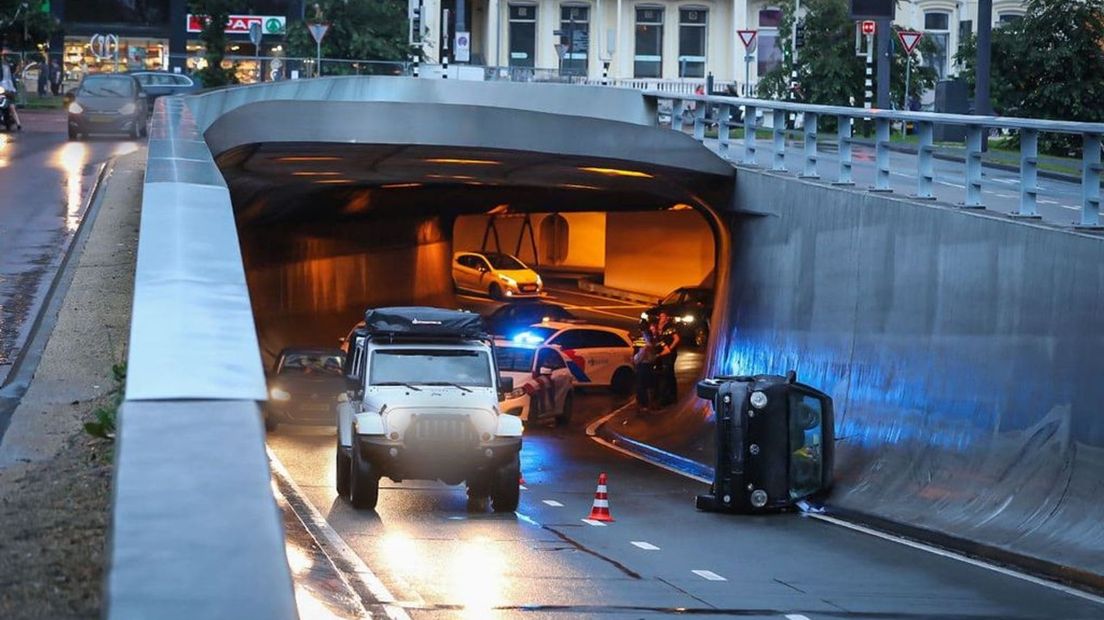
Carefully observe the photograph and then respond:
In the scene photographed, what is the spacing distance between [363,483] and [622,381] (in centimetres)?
1931

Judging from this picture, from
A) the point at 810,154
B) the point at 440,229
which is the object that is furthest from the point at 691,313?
the point at 440,229

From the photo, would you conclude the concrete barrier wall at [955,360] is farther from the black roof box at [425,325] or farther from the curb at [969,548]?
the black roof box at [425,325]

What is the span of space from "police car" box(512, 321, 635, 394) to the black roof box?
1542 cm

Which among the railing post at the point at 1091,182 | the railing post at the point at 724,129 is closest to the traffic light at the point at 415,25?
the railing post at the point at 724,129

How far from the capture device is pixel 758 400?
1992 cm

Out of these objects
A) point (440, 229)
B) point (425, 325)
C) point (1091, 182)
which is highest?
point (1091, 182)

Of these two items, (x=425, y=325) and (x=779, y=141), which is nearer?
(x=425, y=325)

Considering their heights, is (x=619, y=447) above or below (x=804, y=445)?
below

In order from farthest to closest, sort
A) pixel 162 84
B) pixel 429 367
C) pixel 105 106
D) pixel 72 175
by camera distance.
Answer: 1. pixel 162 84
2. pixel 105 106
3. pixel 72 175
4. pixel 429 367

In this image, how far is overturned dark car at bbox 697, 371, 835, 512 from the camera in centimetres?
1972

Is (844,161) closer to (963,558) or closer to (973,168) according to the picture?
(973,168)

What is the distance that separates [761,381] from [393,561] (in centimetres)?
674

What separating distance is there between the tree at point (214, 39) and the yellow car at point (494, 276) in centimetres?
974

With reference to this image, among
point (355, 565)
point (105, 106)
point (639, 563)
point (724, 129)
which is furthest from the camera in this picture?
point (105, 106)
